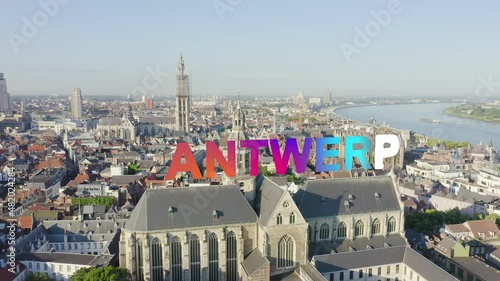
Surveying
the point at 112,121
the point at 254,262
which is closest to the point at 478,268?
the point at 254,262

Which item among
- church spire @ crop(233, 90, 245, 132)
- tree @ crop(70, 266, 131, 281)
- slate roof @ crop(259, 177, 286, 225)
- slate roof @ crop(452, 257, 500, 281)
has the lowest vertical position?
slate roof @ crop(452, 257, 500, 281)

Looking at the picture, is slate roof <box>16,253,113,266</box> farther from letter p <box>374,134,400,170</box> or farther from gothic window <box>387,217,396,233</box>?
letter p <box>374,134,400,170</box>

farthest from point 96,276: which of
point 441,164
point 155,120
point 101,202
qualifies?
point 155,120

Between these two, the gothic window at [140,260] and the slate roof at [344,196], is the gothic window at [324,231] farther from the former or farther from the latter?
the gothic window at [140,260]

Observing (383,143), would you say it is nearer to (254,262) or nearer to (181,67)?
(254,262)

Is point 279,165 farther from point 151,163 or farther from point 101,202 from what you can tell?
point 151,163

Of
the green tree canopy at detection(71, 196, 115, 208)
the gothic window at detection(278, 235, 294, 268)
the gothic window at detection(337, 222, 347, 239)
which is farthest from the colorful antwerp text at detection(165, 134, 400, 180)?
the gothic window at detection(337, 222, 347, 239)

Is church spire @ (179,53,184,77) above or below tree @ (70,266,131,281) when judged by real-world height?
above
